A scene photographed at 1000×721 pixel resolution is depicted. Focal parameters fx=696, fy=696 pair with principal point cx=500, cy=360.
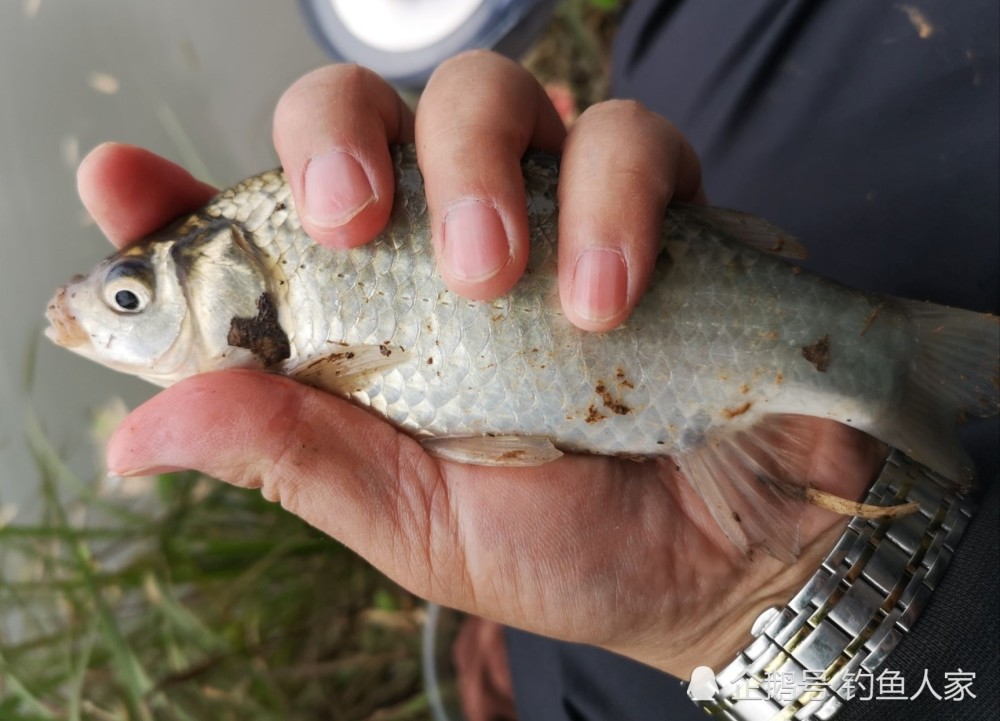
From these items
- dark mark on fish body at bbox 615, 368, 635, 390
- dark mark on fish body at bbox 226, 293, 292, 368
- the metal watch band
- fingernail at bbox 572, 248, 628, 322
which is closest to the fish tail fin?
the metal watch band

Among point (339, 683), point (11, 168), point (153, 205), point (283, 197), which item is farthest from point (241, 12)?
point (339, 683)

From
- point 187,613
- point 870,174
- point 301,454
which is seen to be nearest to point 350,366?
point 301,454

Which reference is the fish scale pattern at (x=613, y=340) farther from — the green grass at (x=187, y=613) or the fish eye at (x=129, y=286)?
the green grass at (x=187, y=613)

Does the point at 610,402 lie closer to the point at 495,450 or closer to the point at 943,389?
the point at 495,450

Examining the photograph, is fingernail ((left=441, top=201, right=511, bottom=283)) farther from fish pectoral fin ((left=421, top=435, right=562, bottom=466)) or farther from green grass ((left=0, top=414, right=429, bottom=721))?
green grass ((left=0, top=414, right=429, bottom=721))

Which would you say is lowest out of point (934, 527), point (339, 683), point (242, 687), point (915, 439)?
point (339, 683)

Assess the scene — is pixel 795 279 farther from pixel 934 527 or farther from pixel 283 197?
pixel 283 197

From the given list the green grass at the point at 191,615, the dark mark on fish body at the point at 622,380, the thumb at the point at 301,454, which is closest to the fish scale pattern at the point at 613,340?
the dark mark on fish body at the point at 622,380
